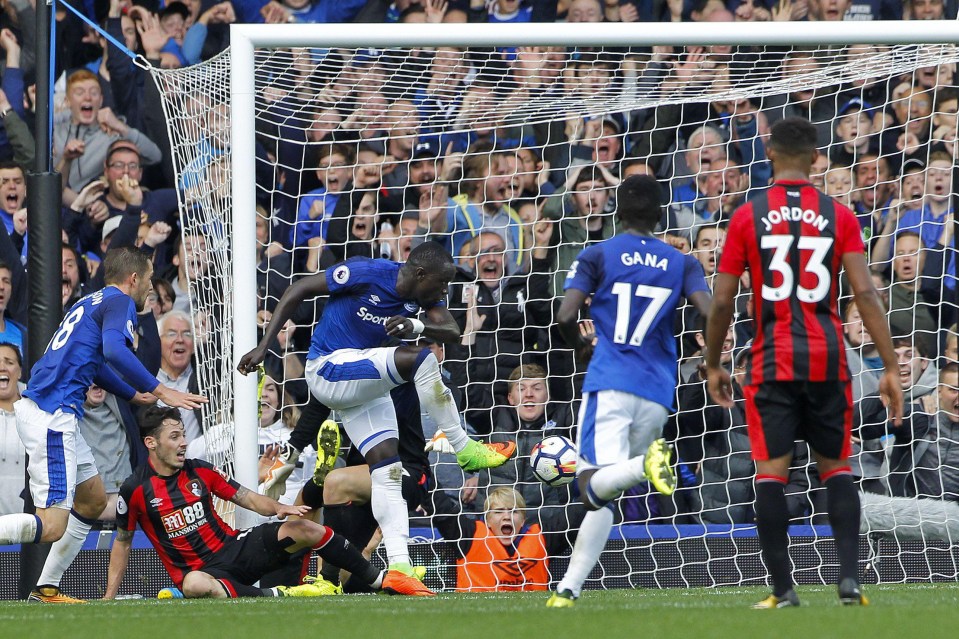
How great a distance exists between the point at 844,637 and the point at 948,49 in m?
5.48

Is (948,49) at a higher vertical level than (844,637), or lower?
higher

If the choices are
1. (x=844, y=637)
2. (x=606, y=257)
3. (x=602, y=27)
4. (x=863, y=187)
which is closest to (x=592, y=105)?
(x=602, y=27)

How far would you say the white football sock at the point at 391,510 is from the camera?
6.59 metres

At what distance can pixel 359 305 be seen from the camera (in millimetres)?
7004

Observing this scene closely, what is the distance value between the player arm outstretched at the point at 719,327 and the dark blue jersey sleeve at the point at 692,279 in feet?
0.71

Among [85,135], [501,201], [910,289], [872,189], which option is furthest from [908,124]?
[85,135]

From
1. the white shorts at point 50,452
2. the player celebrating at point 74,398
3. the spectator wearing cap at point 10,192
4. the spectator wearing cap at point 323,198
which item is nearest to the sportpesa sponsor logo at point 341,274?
the player celebrating at point 74,398

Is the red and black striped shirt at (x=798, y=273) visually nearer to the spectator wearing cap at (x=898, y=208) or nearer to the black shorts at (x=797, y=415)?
the black shorts at (x=797, y=415)

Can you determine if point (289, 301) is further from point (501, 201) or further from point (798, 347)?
point (798, 347)

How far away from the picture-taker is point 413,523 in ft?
29.0

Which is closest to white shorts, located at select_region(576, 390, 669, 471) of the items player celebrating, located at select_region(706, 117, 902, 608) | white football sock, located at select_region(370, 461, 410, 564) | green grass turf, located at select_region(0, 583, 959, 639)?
player celebrating, located at select_region(706, 117, 902, 608)

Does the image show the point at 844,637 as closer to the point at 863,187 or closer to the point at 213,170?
the point at 863,187

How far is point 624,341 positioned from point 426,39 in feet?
9.77

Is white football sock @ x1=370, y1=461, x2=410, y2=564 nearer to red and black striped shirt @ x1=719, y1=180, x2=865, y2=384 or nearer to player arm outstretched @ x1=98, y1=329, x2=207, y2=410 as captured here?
player arm outstretched @ x1=98, y1=329, x2=207, y2=410
